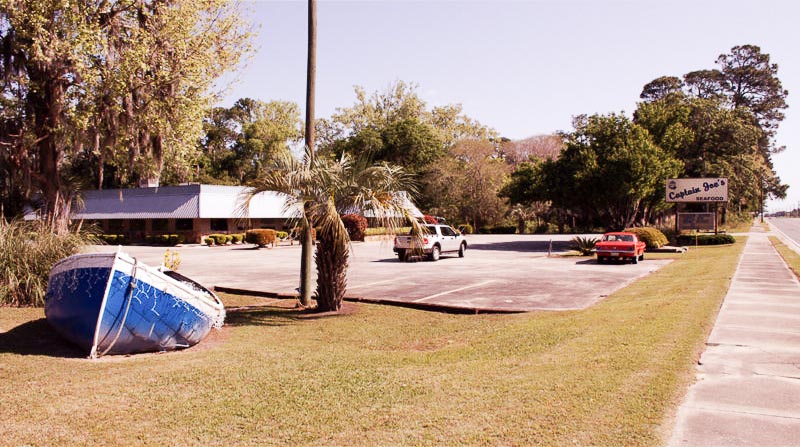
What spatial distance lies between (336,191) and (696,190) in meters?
34.8

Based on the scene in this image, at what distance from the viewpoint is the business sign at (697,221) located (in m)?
37.7

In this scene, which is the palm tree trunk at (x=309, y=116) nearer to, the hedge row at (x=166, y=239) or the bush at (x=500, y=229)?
the hedge row at (x=166, y=239)

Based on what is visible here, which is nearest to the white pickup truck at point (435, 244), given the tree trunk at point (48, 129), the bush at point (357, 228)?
the tree trunk at point (48, 129)

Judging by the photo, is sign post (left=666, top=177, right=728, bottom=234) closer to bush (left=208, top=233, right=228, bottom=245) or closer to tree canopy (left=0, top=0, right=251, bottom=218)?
tree canopy (left=0, top=0, right=251, bottom=218)

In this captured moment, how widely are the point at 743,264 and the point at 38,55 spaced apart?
23.8 meters

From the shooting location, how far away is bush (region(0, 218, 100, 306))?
12.4 meters

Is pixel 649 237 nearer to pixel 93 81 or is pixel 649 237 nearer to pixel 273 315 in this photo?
pixel 273 315

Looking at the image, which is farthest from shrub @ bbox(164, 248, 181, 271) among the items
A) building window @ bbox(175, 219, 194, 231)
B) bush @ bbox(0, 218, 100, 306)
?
building window @ bbox(175, 219, 194, 231)

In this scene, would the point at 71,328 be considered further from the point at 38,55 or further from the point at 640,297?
the point at 640,297

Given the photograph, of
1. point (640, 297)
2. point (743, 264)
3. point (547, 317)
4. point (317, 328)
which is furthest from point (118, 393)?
point (743, 264)

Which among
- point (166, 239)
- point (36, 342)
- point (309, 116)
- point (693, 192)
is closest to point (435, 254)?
point (309, 116)

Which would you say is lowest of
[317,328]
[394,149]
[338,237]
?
[317,328]

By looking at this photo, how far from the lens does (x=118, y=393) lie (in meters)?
6.62

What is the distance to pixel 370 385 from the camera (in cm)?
677
